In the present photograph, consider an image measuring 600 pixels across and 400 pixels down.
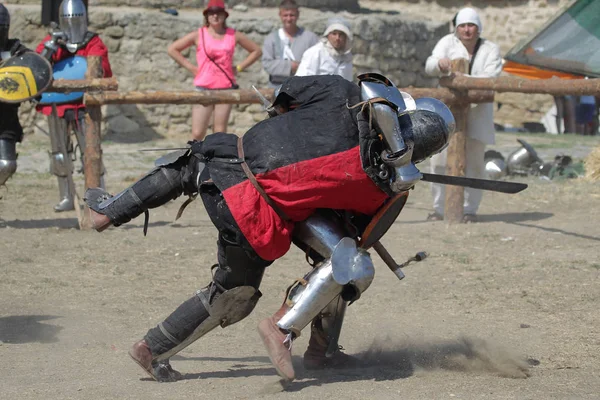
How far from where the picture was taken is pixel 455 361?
14.1ft

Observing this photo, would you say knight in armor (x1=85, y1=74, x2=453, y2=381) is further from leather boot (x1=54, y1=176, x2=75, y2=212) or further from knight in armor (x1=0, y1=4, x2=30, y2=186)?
leather boot (x1=54, y1=176, x2=75, y2=212)

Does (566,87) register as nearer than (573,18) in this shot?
Yes

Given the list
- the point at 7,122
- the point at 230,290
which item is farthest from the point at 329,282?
the point at 7,122

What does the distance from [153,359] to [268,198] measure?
0.85 m

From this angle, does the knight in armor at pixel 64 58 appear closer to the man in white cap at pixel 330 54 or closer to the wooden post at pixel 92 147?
the wooden post at pixel 92 147

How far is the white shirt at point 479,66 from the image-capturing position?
7766mm

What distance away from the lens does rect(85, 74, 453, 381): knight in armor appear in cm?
365

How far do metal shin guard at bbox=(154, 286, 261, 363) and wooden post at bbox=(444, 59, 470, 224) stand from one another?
402cm

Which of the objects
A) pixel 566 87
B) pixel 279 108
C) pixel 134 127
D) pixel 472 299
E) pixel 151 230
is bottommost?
pixel 134 127

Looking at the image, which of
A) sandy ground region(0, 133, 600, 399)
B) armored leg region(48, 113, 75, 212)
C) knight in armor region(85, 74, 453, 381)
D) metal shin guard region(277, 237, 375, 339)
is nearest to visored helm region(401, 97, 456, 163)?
knight in armor region(85, 74, 453, 381)

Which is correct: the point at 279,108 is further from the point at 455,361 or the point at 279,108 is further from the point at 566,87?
the point at 566,87

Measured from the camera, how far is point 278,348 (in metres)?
3.64

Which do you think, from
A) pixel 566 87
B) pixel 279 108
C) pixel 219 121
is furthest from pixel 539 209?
pixel 279 108

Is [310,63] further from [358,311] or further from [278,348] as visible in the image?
[278,348]
